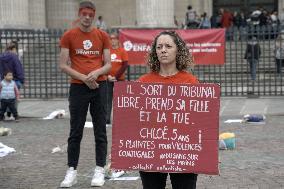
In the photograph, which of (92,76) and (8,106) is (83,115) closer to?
(92,76)

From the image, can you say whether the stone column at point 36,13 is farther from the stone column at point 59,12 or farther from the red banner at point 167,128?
the red banner at point 167,128

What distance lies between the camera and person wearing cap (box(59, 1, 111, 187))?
7.41 meters

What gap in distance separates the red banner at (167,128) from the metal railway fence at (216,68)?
551 inches

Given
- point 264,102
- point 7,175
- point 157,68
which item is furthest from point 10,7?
point 157,68

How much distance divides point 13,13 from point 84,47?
18.9 m

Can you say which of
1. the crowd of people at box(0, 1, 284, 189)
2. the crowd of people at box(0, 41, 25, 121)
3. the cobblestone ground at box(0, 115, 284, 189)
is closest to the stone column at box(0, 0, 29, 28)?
the crowd of people at box(0, 41, 25, 121)

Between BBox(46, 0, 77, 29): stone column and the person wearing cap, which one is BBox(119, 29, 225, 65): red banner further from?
BBox(46, 0, 77, 29): stone column

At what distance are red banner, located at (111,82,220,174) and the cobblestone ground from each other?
262 centimetres

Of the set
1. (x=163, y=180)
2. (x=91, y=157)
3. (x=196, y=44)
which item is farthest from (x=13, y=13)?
(x=163, y=180)

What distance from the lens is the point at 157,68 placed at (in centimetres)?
502

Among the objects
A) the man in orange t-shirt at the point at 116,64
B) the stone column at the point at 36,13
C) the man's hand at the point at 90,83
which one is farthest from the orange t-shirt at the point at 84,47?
the stone column at the point at 36,13

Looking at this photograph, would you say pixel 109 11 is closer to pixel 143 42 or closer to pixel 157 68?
pixel 143 42

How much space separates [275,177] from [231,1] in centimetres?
2523

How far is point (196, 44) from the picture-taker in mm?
18500
